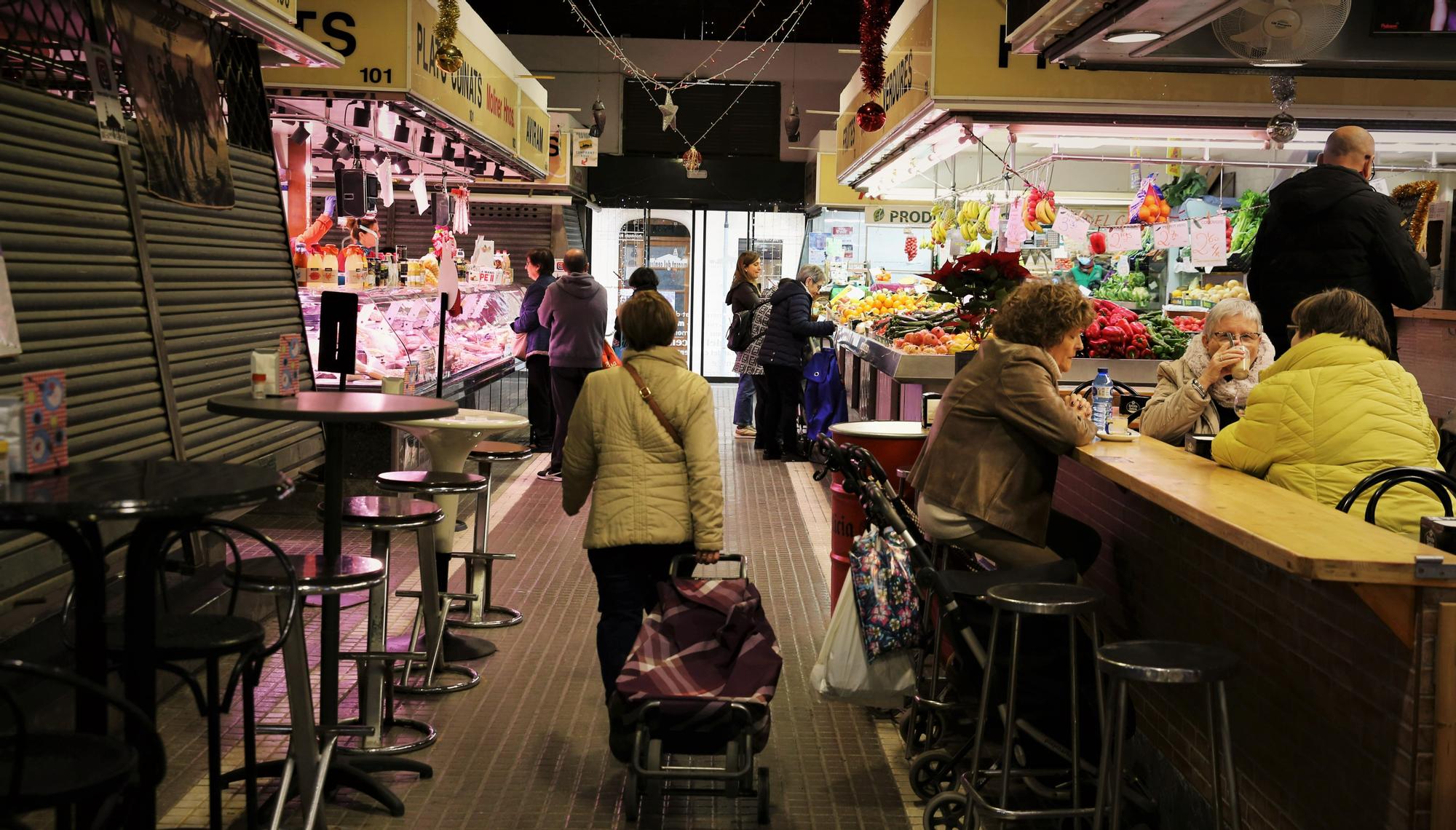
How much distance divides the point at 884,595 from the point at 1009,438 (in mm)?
667

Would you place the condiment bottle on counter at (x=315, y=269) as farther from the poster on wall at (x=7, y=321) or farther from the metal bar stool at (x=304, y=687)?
the metal bar stool at (x=304, y=687)

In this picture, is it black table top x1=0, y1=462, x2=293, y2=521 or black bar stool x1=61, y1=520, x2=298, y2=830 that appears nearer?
black table top x1=0, y1=462, x2=293, y2=521

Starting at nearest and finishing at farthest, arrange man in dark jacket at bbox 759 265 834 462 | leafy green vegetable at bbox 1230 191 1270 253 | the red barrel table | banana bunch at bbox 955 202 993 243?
the red barrel table, banana bunch at bbox 955 202 993 243, leafy green vegetable at bbox 1230 191 1270 253, man in dark jacket at bbox 759 265 834 462

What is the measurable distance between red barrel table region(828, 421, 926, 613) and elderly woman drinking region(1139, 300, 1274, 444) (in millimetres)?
1078

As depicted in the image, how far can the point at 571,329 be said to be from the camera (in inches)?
400


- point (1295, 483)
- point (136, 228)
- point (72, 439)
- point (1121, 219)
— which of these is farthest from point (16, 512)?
point (1121, 219)

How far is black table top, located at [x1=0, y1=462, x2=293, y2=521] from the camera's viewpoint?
252cm

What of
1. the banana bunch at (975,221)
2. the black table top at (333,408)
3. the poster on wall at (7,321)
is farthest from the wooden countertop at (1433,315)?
the poster on wall at (7,321)

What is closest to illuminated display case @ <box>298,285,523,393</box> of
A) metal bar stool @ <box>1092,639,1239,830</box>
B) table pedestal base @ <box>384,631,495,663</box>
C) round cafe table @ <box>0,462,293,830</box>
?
table pedestal base @ <box>384,631,495,663</box>

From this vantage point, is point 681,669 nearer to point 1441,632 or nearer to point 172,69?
point 1441,632

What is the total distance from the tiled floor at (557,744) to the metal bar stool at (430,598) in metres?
0.07

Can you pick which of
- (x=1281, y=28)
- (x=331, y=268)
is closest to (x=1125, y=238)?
(x=1281, y=28)

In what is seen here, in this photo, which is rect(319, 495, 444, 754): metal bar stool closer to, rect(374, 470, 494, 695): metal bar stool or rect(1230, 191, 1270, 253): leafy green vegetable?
rect(374, 470, 494, 695): metal bar stool

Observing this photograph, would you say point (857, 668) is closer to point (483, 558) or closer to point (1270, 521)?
point (1270, 521)
